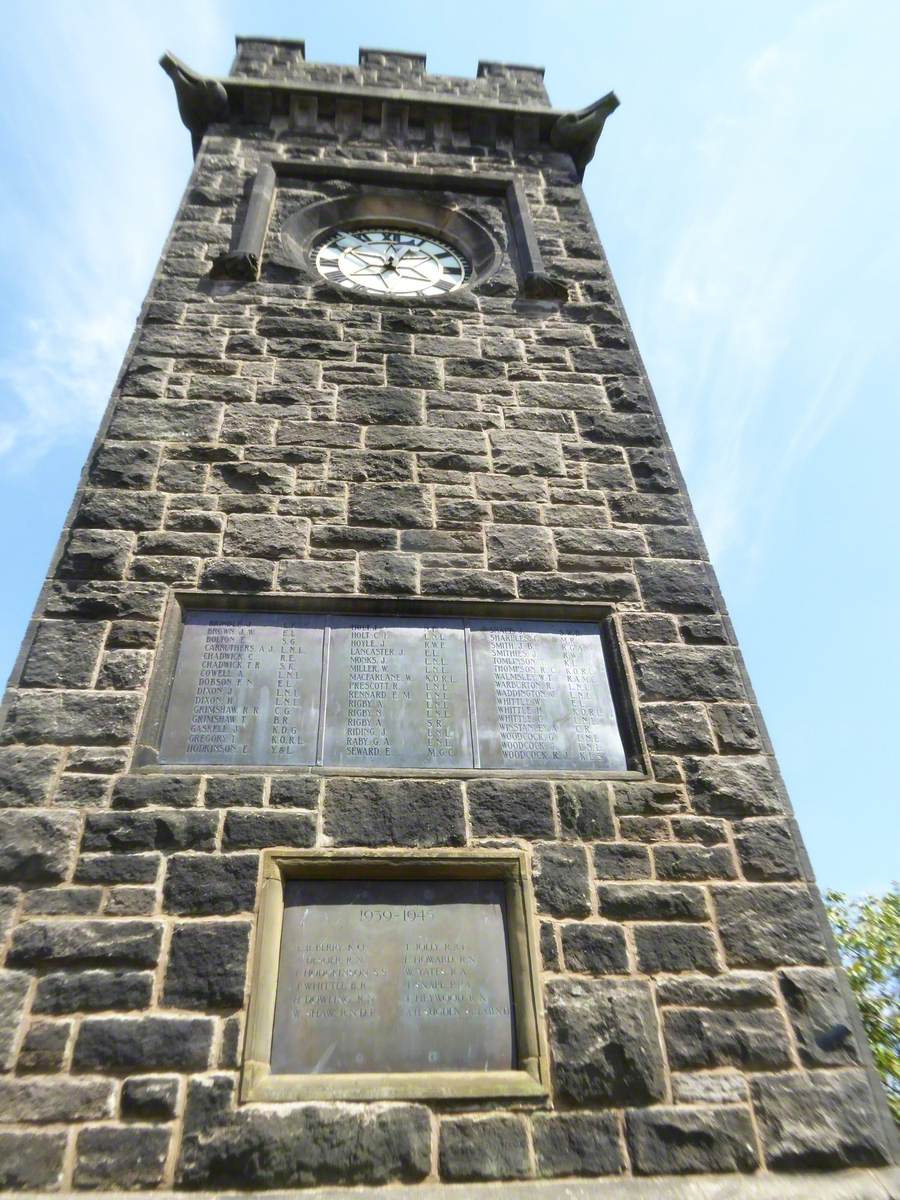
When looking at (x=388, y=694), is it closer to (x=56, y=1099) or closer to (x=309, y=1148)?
(x=309, y=1148)

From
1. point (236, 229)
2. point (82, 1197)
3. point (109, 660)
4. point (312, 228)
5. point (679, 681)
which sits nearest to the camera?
point (82, 1197)

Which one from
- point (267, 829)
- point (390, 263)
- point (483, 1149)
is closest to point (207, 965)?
point (267, 829)

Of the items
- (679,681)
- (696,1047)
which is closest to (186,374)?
(679,681)

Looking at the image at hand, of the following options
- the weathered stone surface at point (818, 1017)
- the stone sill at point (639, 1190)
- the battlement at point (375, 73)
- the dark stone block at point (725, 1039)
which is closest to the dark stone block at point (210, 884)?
the stone sill at point (639, 1190)

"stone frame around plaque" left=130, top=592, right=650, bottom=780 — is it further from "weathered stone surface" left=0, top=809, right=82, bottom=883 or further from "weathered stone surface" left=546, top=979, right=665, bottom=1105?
"weathered stone surface" left=546, top=979, right=665, bottom=1105

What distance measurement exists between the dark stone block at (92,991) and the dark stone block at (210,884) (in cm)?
30

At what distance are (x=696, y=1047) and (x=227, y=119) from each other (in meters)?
9.12

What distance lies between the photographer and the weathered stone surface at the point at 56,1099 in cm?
303

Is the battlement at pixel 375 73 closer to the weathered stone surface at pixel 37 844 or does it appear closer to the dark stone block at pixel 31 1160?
the weathered stone surface at pixel 37 844

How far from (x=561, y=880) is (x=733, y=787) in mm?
1051

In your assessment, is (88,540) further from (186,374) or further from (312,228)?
(312,228)

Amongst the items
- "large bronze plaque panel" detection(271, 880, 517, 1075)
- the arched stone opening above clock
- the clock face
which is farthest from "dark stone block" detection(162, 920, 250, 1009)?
the arched stone opening above clock

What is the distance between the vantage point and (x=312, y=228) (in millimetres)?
7594

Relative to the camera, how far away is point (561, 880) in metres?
3.76
